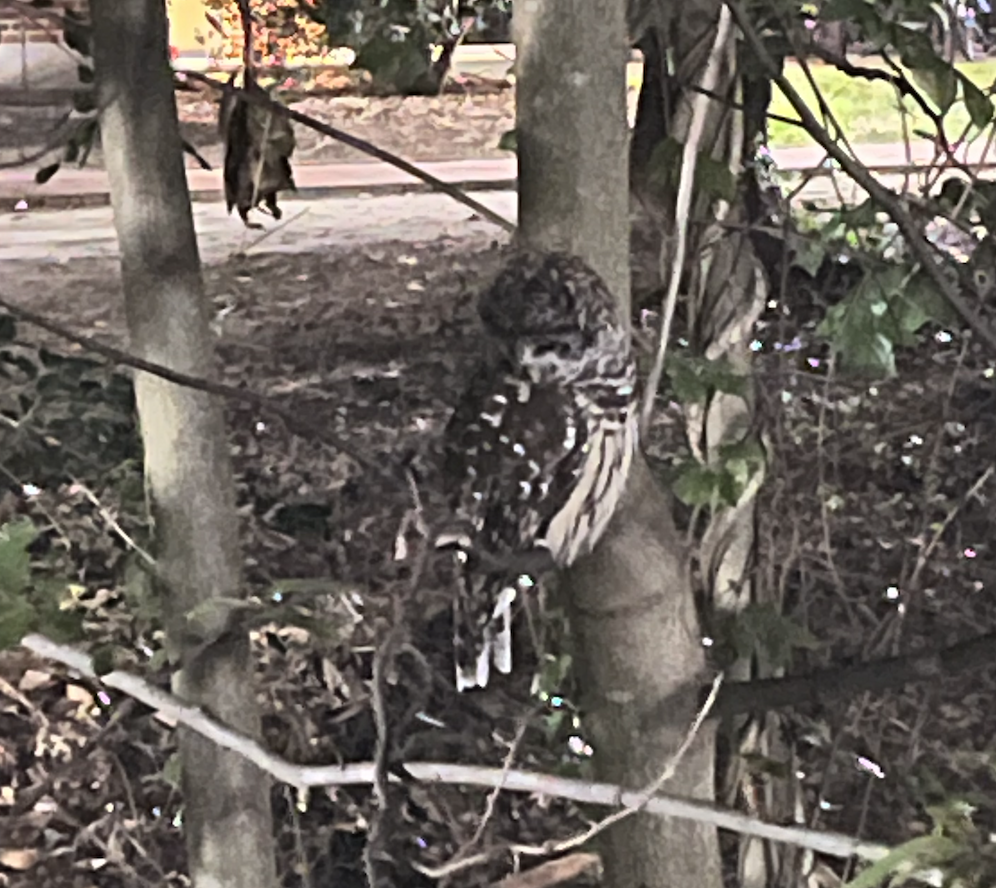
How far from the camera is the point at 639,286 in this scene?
1.20m

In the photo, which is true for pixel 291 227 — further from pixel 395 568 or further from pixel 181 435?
pixel 181 435

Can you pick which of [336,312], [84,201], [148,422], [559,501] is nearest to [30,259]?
[84,201]

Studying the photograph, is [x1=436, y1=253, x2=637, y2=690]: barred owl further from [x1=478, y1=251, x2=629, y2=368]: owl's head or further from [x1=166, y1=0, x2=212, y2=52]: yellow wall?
[x1=166, y1=0, x2=212, y2=52]: yellow wall

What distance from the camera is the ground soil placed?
141 cm

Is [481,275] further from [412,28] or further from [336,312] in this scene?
[412,28]

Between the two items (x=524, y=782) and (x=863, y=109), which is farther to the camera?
(x=863, y=109)

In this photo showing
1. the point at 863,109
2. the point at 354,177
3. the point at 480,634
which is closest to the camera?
the point at 480,634

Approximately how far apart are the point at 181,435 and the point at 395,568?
75cm

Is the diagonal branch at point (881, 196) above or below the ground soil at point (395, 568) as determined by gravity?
above

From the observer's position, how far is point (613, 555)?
0.77 metres

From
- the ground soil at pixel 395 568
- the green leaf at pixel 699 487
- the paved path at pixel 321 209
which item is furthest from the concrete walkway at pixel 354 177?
the green leaf at pixel 699 487

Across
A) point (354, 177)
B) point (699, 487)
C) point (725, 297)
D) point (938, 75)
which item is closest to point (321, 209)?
point (354, 177)

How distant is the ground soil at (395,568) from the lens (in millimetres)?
1407

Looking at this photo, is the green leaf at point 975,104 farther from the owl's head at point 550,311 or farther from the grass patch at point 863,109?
the grass patch at point 863,109
